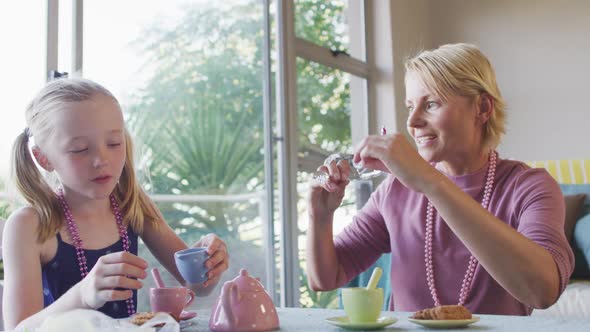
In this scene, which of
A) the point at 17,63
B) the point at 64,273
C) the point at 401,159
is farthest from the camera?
the point at 17,63

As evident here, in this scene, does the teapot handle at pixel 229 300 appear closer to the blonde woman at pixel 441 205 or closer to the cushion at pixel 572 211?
the blonde woman at pixel 441 205

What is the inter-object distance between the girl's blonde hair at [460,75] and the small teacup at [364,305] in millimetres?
578

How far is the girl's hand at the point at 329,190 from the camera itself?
4.64 feet

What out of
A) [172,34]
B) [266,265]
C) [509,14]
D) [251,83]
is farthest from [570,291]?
[509,14]

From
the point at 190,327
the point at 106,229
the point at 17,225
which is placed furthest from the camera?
the point at 106,229

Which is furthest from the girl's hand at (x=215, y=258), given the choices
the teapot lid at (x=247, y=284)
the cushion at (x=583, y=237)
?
the cushion at (x=583, y=237)

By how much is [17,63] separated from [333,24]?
8.07 ft

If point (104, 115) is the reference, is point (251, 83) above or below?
above

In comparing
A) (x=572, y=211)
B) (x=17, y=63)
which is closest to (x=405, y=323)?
(x=17, y=63)

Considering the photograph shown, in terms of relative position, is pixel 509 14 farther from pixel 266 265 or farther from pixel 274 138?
pixel 266 265

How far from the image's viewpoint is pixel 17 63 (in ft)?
7.52

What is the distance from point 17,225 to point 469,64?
3.16 ft

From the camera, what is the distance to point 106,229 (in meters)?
1.47

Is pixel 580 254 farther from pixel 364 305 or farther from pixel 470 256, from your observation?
pixel 364 305
